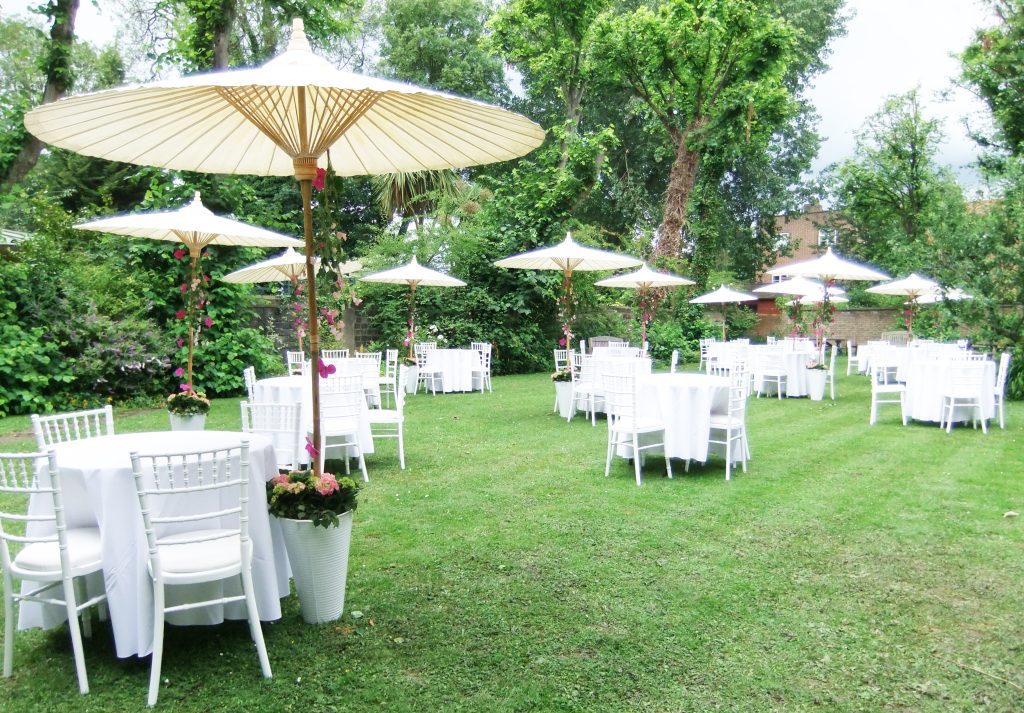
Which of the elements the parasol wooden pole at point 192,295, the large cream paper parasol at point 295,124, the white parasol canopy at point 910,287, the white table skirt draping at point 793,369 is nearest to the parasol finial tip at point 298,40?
the large cream paper parasol at point 295,124

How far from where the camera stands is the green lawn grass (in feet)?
9.60

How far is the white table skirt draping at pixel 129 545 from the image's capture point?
303cm

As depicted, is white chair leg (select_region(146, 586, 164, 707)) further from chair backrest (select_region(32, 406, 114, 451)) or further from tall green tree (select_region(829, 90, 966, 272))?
tall green tree (select_region(829, 90, 966, 272))

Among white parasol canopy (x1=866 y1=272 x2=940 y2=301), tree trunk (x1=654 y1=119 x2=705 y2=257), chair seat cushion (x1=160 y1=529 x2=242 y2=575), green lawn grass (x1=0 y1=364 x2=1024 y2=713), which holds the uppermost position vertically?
tree trunk (x1=654 y1=119 x2=705 y2=257)

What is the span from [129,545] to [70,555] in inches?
10.1

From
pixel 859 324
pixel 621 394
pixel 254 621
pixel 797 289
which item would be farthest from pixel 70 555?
pixel 859 324

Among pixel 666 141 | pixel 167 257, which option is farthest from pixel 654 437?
pixel 666 141

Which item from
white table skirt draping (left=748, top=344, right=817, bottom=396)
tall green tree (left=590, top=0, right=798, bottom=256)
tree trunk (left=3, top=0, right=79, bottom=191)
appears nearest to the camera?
tree trunk (left=3, top=0, right=79, bottom=191)

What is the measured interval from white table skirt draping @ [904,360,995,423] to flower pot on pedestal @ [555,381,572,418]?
4752 mm

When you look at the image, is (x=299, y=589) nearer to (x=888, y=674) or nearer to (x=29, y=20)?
(x=888, y=674)

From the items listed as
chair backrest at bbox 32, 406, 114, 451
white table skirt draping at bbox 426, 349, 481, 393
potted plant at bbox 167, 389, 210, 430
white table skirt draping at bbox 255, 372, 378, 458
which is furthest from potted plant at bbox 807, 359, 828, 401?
chair backrest at bbox 32, 406, 114, 451

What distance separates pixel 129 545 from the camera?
3062 mm

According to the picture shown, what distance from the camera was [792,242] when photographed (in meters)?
30.9

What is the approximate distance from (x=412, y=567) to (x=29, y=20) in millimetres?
30050
